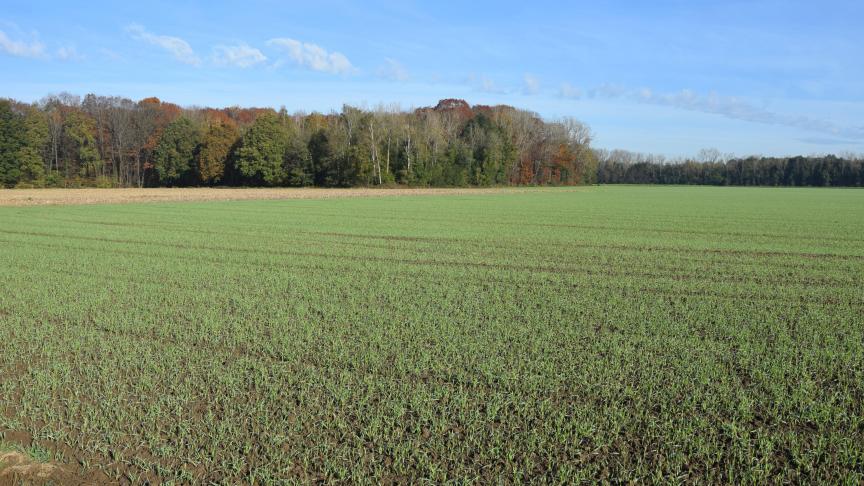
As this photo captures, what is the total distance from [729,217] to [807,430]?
98.4 ft

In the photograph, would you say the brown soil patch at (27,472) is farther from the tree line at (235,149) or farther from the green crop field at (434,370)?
the tree line at (235,149)

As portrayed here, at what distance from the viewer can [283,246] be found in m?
18.4

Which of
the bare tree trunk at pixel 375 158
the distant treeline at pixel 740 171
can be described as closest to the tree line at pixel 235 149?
the bare tree trunk at pixel 375 158

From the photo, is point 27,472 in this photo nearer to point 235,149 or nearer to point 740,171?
point 235,149

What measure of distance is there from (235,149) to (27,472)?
7673 centimetres

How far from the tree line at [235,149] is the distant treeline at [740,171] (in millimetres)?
50753

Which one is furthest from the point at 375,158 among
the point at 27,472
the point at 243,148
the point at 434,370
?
the point at 27,472

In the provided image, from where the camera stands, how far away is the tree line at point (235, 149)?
71312 mm

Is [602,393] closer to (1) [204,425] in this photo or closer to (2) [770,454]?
(2) [770,454]

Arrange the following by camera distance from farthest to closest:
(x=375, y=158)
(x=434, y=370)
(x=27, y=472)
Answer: (x=375, y=158)
(x=434, y=370)
(x=27, y=472)

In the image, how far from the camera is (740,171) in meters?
129

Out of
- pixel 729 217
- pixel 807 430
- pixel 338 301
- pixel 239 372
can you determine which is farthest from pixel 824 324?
pixel 729 217

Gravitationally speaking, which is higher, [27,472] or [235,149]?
[235,149]

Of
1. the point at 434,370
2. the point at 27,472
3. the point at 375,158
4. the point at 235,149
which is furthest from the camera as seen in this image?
the point at 235,149
